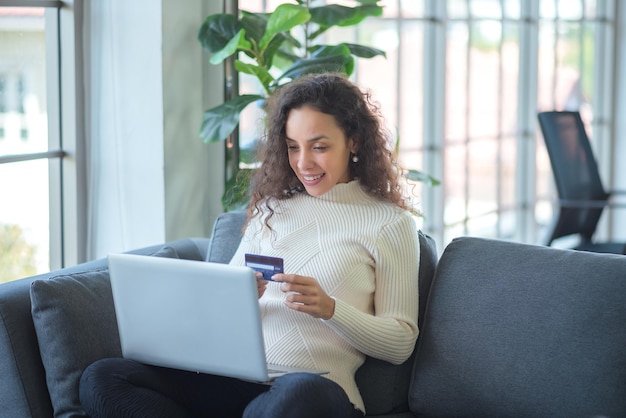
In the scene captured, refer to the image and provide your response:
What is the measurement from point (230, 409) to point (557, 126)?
2.43 metres

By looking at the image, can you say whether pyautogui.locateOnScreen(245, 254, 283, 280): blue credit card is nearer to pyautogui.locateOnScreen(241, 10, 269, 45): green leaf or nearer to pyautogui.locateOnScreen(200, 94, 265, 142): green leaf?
pyautogui.locateOnScreen(200, 94, 265, 142): green leaf

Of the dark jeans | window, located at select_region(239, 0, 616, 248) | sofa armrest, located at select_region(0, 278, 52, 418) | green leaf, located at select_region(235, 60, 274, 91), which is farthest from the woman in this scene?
window, located at select_region(239, 0, 616, 248)

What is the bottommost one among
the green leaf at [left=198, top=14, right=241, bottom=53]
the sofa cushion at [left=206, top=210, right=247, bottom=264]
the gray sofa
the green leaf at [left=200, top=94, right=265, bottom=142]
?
the gray sofa

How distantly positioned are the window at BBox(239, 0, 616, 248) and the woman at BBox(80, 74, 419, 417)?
4.50ft

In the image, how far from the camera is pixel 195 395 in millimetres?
2035

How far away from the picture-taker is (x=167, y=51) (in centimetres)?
306

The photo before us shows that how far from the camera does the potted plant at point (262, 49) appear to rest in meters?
2.90

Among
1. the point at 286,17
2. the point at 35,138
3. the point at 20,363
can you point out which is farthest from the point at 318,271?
the point at 35,138

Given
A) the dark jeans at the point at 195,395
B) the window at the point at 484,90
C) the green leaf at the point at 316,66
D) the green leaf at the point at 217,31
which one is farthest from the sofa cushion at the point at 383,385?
the window at the point at 484,90

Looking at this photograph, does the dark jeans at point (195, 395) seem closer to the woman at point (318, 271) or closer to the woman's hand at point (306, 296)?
the woman at point (318, 271)

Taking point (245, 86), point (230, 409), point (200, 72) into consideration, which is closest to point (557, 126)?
point (245, 86)

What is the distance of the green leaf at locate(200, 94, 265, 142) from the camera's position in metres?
2.98

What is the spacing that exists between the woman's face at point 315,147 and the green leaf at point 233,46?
65cm

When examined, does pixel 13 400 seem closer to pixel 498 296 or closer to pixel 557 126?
pixel 498 296
